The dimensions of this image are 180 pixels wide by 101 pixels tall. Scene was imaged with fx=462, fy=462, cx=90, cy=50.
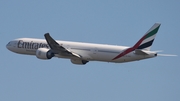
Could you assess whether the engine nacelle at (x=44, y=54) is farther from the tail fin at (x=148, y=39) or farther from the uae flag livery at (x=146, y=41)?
the tail fin at (x=148, y=39)

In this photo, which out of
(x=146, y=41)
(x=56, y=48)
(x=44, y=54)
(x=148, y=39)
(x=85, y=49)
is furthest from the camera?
(x=85, y=49)

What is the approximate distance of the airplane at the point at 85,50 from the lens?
7494 centimetres

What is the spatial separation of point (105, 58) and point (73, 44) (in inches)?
293

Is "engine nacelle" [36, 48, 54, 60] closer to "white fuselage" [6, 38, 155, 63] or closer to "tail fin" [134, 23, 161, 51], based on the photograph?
"white fuselage" [6, 38, 155, 63]

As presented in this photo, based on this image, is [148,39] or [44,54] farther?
[44,54]

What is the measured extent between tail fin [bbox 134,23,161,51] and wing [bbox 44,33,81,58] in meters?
11.4

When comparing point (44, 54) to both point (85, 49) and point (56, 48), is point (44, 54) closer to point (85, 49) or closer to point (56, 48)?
point (56, 48)

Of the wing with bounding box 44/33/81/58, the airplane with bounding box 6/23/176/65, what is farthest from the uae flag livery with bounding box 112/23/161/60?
the wing with bounding box 44/33/81/58

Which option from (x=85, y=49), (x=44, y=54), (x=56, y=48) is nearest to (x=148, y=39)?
(x=85, y=49)

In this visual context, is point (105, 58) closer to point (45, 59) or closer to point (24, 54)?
point (45, 59)

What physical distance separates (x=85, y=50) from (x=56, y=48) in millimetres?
5069

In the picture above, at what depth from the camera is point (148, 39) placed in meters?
75.7

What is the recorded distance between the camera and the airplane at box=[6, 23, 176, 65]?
2950 inches

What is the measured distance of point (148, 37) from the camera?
75875 mm
